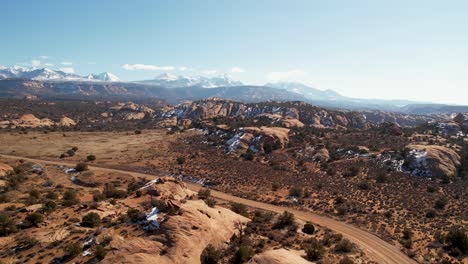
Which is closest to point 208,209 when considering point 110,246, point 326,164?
point 110,246

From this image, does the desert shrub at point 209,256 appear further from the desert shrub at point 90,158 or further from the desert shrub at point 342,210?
the desert shrub at point 90,158

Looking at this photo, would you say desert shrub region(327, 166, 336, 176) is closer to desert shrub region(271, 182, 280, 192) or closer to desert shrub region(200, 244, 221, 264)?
desert shrub region(271, 182, 280, 192)

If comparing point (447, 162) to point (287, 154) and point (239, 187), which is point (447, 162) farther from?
point (239, 187)

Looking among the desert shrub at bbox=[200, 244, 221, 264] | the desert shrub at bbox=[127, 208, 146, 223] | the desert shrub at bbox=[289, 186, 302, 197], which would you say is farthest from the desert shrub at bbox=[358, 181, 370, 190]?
the desert shrub at bbox=[127, 208, 146, 223]

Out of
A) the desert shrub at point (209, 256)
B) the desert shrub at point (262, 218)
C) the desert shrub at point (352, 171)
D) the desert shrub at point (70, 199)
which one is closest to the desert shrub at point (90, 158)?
the desert shrub at point (70, 199)

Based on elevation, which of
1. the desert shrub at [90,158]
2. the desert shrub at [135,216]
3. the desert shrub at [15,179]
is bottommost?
the desert shrub at [90,158]

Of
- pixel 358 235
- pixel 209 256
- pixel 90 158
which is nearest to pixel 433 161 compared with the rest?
pixel 358 235
